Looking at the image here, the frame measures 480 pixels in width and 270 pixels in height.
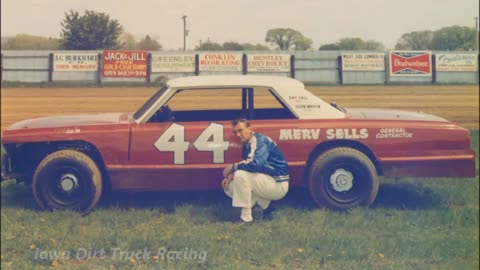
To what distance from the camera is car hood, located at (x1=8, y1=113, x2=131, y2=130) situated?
3.92m

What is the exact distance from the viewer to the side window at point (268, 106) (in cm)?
381

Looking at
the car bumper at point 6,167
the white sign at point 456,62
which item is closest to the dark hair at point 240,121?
the white sign at point 456,62

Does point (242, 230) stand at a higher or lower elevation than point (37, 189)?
lower

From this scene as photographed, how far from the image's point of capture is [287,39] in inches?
145

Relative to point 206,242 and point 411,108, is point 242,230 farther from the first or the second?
point 411,108

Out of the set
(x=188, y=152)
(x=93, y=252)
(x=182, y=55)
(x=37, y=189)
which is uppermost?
(x=182, y=55)

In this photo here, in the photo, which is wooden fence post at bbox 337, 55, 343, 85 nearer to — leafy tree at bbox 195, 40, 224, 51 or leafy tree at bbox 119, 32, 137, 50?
leafy tree at bbox 195, 40, 224, 51

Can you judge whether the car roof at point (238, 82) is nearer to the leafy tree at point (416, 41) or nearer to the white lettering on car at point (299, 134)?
the white lettering on car at point (299, 134)

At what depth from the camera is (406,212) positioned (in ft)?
13.1

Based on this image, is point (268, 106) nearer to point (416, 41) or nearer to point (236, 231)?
point (236, 231)

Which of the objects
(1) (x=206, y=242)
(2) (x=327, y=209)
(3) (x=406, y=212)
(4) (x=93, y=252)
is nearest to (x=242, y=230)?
(1) (x=206, y=242)

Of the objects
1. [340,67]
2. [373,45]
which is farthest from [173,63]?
[373,45]

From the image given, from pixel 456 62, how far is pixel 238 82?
1.56m

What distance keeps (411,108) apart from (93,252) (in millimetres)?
2441
